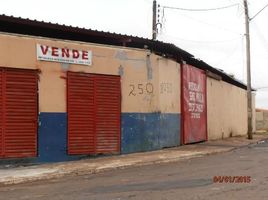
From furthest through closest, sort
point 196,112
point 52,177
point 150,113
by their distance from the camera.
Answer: point 196,112 < point 150,113 < point 52,177

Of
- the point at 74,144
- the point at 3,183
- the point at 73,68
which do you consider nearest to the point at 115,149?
the point at 74,144

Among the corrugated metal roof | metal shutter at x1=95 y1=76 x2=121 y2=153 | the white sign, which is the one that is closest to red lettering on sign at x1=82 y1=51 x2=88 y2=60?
the white sign

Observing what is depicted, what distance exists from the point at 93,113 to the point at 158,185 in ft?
25.6

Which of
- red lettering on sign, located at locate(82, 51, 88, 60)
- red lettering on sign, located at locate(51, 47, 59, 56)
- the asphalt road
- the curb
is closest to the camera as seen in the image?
the asphalt road

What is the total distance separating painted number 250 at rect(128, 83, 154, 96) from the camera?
21177 millimetres

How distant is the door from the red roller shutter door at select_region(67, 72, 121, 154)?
19.2 feet

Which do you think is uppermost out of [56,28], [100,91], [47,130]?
[56,28]

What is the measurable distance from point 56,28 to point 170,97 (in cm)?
719

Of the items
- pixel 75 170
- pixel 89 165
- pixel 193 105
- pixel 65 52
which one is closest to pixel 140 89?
pixel 65 52

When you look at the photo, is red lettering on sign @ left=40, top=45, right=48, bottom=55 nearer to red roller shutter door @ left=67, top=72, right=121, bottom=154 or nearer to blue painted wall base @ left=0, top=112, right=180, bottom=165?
red roller shutter door @ left=67, top=72, right=121, bottom=154

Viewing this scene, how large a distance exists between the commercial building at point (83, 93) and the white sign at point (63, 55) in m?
0.03

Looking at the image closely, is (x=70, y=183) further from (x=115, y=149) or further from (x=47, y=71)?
(x=115, y=149)

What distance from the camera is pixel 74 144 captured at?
62.2 feet
